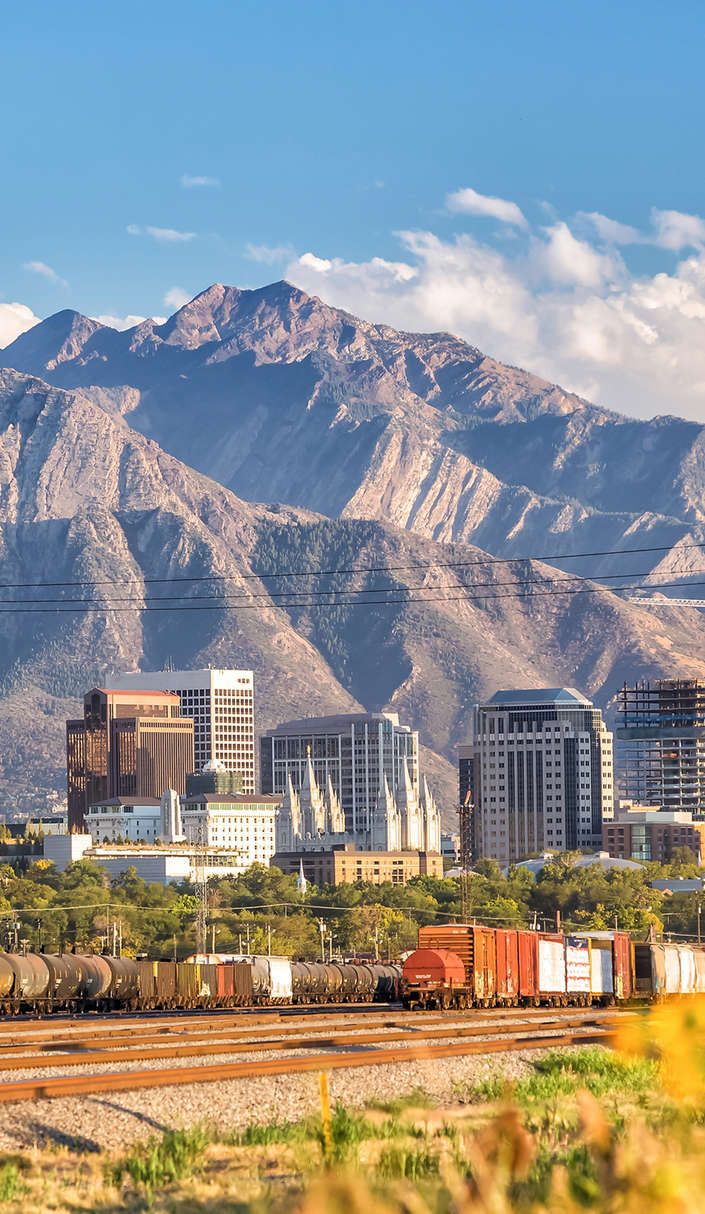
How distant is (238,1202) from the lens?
19219mm

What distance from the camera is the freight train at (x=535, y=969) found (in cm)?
8100

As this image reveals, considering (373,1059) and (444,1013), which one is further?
(444,1013)

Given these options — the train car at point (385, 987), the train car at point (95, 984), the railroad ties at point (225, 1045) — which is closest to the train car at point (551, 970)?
the train car at point (385, 987)

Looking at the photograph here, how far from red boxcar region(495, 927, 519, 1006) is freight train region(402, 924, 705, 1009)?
5cm

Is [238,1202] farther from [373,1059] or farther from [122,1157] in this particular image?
[373,1059]

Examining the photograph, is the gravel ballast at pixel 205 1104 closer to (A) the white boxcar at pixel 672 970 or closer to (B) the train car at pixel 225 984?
(B) the train car at pixel 225 984

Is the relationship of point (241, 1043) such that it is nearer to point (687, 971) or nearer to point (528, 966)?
point (528, 966)

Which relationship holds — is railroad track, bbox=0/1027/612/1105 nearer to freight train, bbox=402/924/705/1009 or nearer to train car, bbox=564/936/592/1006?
freight train, bbox=402/924/705/1009

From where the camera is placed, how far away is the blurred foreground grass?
10.9m

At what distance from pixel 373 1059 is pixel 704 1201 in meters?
28.7

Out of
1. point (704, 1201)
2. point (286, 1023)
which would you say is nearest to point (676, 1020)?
point (704, 1201)

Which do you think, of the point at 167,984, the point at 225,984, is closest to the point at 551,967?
the point at 167,984

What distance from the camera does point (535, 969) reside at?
89562 mm

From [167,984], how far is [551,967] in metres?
19.3
